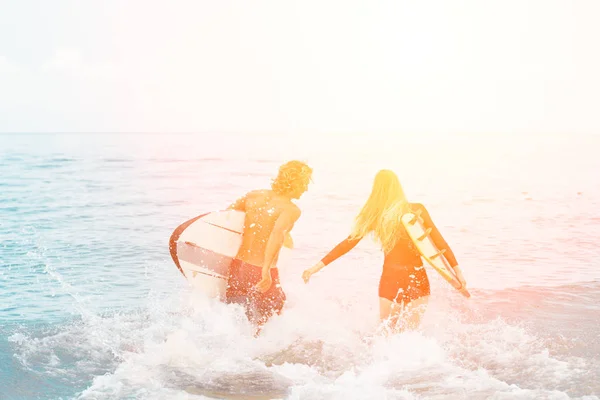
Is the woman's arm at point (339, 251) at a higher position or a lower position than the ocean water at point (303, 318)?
higher

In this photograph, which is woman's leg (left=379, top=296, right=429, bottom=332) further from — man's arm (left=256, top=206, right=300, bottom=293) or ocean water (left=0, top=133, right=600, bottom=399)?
man's arm (left=256, top=206, right=300, bottom=293)

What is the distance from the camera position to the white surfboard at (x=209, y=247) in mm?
6648

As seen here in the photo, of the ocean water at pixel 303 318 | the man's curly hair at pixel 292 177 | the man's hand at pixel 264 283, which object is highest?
the man's curly hair at pixel 292 177

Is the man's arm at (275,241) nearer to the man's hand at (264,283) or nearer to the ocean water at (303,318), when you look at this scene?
the man's hand at (264,283)

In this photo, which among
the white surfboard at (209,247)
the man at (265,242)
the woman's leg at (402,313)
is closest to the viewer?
the woman's leg at (402,313)

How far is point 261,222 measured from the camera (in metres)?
6.18

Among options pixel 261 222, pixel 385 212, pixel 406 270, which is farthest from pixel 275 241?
pixel 406 270

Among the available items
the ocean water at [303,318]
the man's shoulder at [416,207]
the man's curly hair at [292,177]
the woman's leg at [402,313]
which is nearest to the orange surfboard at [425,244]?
the man's shoulder at [416,207]

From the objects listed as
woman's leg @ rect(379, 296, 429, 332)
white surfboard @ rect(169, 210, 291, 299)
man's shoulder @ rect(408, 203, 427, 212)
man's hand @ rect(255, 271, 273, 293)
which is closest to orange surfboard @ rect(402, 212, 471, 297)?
man's shoulder @ rect(408, 203, 427, 212)

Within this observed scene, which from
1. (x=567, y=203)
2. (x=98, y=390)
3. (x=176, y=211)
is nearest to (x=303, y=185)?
(x=98, y=390)

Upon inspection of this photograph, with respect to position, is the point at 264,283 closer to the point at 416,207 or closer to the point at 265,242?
the point at 265,242

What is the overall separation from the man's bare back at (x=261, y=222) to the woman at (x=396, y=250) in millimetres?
686

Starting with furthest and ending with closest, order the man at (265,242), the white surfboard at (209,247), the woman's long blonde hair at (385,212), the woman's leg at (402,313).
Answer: the white surfboard at (209,247)
the man at (265,242)
the woman's leg at (402,313)
the woman's long blonde hair at (385,212)

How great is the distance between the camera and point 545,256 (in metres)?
12.1
